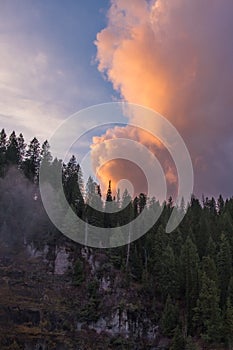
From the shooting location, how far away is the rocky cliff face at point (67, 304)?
55125 mm

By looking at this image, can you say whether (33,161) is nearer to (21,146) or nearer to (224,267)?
(21,146)

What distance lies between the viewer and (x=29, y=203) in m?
84.8

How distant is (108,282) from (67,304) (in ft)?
33.3

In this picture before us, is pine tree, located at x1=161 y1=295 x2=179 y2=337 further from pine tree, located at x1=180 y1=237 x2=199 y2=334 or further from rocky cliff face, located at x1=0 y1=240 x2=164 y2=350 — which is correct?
rocky cliff face, located at x1=0 y1=240 x2=164 y2=350

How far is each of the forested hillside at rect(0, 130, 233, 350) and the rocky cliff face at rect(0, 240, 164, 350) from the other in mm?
171

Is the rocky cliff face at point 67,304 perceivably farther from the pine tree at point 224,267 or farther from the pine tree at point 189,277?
the pine tree at point 224,267

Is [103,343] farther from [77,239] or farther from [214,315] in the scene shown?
[77,239]

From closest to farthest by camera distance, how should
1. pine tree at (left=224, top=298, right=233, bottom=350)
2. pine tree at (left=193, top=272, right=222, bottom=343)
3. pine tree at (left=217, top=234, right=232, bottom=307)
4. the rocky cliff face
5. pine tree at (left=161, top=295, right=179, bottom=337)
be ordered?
pine tree at (left=224, top=298, right=233, bottom=350) < pine tree at (left=193, top=272, right=222, bottom=343) < the rocky cliff face < pine tree at (left=161, top=295, right=179, bottom=337) < pine tree at (left=217, top=234, right=232, bottom=307)

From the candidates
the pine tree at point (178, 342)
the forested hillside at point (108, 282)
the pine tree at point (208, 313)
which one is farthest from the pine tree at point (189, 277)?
the pine tree at point (178, 342)

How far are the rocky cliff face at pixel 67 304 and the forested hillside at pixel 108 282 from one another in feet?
0.56

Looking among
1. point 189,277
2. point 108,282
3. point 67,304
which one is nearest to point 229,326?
point 189,277

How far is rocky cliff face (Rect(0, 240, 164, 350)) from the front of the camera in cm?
5512

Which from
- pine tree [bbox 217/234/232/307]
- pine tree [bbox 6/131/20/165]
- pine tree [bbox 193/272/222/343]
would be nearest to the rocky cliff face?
pine tree [bbox 193/272/222/343]

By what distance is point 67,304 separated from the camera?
6303 centimetres
